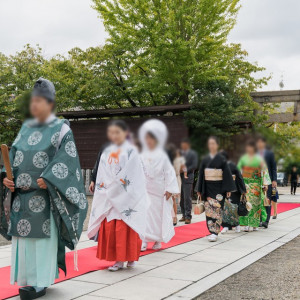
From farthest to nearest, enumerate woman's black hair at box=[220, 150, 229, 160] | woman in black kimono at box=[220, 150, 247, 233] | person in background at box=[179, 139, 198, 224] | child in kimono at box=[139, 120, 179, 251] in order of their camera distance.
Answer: person in background at box=[179, 139, 198, 224] < woman in black kimono at box=[220, 150, 247, 233] < woman's black hair at box=[220, 150, 229, 160] < child in kimono at box=[139, 120, 179, 251]

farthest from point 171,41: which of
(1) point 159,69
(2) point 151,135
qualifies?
(2) point 151,135

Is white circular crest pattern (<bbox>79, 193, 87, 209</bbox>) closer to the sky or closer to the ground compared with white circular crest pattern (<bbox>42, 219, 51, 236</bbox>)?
closer to the sky

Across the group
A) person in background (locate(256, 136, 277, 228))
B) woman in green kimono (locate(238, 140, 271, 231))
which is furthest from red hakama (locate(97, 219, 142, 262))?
woman in green kimono (locate(238, 140, 271, 231))

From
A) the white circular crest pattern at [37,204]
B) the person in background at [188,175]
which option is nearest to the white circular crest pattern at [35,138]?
the white circular crest pattern at [37,204]

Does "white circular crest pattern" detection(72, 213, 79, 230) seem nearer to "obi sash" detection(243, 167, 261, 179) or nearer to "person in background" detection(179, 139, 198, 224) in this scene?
"obi sash" detection(243, 167, 261, 179)

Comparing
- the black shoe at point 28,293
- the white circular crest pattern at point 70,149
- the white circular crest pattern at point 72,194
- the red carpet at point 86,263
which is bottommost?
the red carpet at point 86,263

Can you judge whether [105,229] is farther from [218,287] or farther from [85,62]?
[85,62]

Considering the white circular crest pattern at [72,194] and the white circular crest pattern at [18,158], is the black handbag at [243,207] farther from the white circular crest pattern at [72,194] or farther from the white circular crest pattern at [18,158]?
the white circular crest pattern at [18,158]

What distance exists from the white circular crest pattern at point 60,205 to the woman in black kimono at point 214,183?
394 cm

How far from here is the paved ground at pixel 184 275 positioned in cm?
436

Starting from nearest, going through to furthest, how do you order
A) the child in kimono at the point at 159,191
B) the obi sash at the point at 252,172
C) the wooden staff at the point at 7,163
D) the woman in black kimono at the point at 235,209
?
the wooden staff at the point at 7,163
the child in kimono at the point at 159,191
the woman in black kimono at the point at 235,209
the obi sash at the point at 252,172

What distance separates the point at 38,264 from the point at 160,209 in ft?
9.96

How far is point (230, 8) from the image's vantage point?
1833cm

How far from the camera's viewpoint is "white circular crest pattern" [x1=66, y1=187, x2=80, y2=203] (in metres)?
4.09
